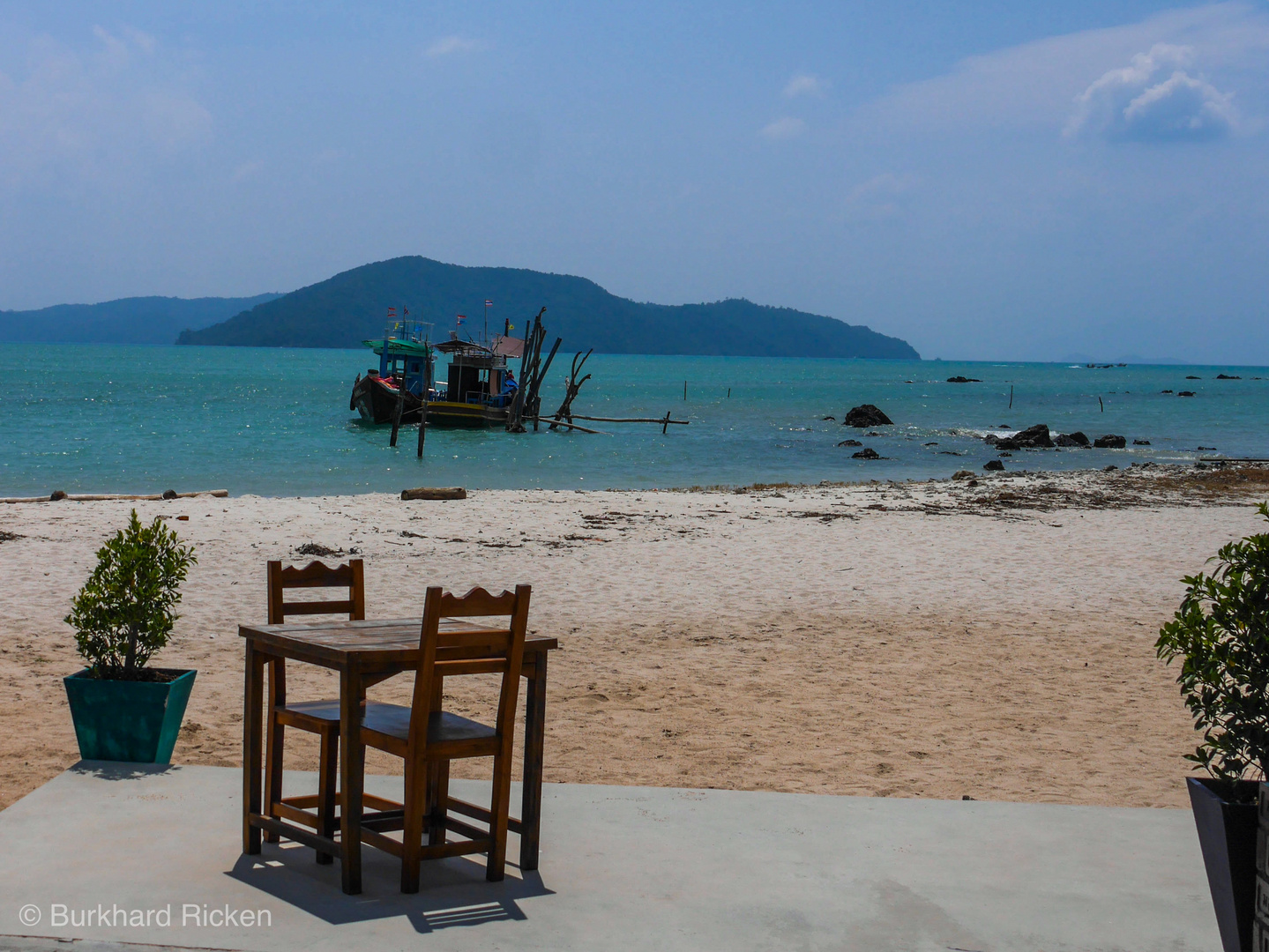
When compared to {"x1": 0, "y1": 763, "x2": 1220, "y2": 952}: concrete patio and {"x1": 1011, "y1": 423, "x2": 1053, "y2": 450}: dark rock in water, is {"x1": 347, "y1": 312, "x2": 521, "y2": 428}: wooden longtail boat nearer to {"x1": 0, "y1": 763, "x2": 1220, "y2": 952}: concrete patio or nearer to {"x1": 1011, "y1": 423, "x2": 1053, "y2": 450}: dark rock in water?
{"x1": 1011, "y1": 423, "x2": 1053, "y2": 450}: dark rock in water

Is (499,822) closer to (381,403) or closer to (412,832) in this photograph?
(412,832)

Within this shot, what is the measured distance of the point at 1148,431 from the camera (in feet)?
153

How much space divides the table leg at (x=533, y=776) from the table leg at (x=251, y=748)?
84cm

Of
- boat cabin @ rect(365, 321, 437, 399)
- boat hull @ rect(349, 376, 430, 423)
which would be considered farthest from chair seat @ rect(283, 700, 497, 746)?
boat hull @ rect(349, 376, 430, 423)

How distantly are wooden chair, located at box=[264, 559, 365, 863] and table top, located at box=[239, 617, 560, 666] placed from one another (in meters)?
0.15

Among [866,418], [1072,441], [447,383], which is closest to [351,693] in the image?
[1072,441]

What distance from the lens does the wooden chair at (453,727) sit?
125 inches

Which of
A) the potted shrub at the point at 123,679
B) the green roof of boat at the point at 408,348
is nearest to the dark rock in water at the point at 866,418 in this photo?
the green roof of boat at the point at 408,348

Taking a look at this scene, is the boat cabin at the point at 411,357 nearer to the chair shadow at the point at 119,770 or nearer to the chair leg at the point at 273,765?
the chair shadow at the point at 119,770

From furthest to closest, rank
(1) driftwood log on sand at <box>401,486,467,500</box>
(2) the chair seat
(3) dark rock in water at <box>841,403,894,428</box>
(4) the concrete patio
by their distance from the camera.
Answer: (3) dark rock in water at <box>841,403,894,428</box>
(1) driftwood log on sand at <box>401,486,467,500</box>
(2) the chair seat
(4) the concrete patio

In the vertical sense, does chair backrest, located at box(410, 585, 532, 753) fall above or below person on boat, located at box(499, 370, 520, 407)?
below

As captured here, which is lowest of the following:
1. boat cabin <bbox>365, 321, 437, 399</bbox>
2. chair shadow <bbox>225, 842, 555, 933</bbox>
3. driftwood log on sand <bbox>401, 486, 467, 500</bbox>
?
driftwood log on sand <bbox>401, 486, 467, 500</bbox>

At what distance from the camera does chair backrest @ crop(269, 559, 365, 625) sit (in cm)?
379

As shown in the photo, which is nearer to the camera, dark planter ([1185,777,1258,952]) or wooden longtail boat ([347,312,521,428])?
dark planter ([1185,777,1258,952])
